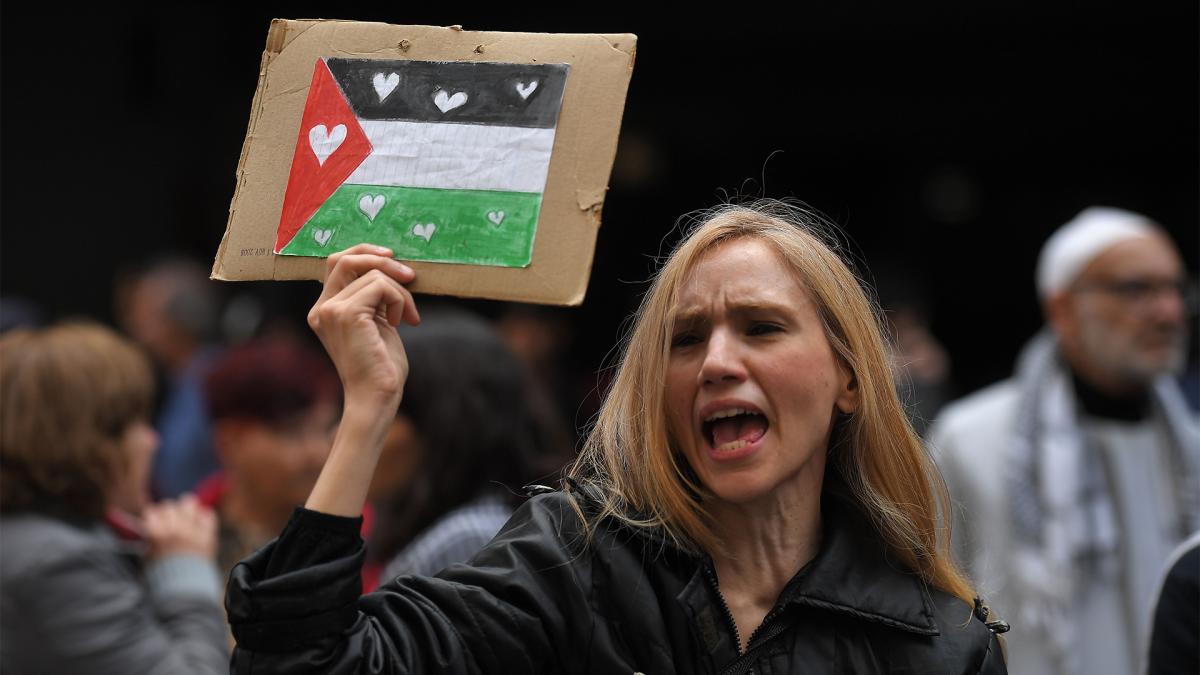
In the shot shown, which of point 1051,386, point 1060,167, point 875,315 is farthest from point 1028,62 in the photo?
point 875,315

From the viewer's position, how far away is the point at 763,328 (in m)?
2.24

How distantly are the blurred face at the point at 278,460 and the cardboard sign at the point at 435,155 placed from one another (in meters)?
1.84

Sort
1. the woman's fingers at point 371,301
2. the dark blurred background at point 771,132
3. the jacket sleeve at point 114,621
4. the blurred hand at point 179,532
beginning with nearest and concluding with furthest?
the woman's fingers at point 371,301, the jacket sleeve at point 114,621, the blurred hand at point 179,532, the dark blurred background at point 771,132

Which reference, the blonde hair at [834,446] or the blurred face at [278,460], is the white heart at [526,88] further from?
the blurred face at [278,460]

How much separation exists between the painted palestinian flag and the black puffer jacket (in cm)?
46

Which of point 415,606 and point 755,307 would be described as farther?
point 755,307

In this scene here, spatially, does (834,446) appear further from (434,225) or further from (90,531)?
(90,531)

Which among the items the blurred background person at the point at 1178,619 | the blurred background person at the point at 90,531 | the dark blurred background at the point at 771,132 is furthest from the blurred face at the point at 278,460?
the dark blurred background at the point at 771,132

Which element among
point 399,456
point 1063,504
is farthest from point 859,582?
point 1063,504

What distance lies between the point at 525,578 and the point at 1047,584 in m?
2.43

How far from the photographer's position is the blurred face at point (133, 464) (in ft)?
10.7

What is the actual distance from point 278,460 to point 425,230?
2003 mm

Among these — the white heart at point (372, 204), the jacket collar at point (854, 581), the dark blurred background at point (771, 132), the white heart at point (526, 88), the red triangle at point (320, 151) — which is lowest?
the jacket collar at point (854, 581)

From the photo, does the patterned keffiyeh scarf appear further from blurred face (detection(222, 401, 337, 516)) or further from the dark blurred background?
the dark blurred background
